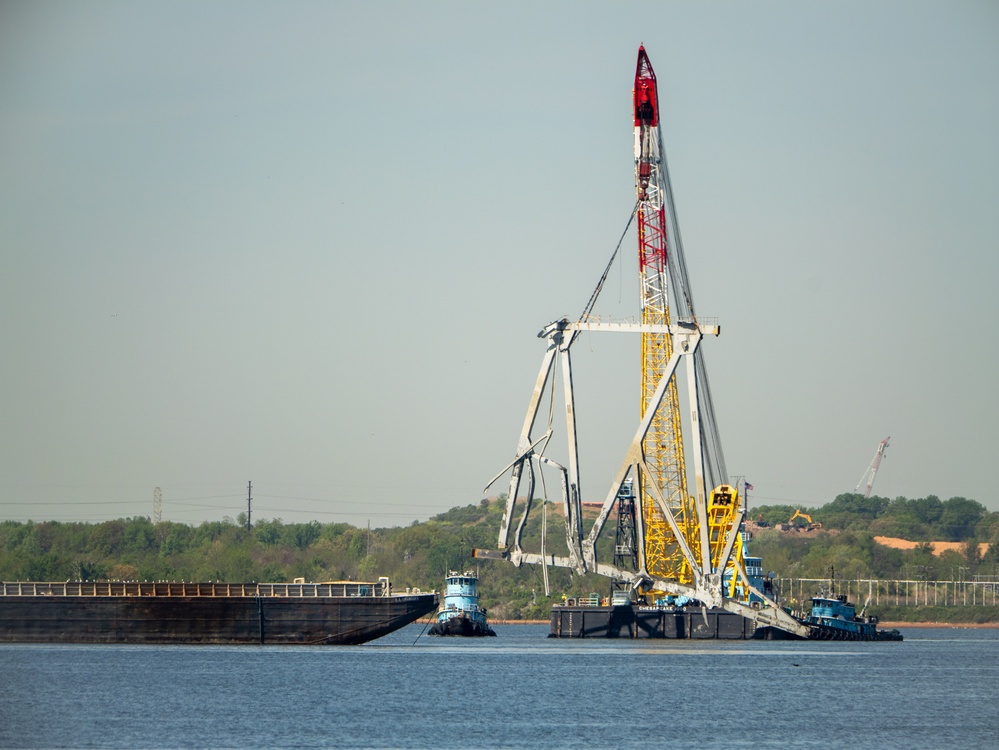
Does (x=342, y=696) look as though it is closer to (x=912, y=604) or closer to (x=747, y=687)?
(x=747, y=687)

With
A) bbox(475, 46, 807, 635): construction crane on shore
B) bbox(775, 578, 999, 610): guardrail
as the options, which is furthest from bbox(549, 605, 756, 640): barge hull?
bbox(775, 578, 999, 610): guardrail

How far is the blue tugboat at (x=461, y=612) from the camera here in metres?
105

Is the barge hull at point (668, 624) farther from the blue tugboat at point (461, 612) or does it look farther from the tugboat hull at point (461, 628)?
the blue tugboat at point (461, 612)

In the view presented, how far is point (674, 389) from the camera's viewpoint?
331ft

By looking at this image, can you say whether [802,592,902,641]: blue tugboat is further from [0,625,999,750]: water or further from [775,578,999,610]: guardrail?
[775,578,999,610]: guardrail

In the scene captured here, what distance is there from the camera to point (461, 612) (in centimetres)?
10525

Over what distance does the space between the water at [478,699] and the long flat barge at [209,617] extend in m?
1.00

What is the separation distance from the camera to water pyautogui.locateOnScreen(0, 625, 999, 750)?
4866 centimetres

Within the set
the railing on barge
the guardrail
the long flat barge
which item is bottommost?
the guardrail

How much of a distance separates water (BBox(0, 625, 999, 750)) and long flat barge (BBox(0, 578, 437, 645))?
1.00 m

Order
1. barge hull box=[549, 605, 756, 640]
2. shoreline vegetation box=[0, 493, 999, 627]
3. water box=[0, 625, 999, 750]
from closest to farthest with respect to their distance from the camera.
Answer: water box=[0, 625, 999, 750]
barge hull box=[549, 605, 756, 640]
shoreline vegetation box=[0, 493, 999, 627]

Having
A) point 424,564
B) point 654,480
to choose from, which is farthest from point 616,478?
point 424,564

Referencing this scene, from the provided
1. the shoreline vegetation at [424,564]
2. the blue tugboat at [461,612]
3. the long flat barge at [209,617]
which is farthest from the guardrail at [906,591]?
the long flat barge at [209,617]

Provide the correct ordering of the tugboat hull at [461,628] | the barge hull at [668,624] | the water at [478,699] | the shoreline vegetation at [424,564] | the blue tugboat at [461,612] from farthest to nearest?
1. the shoreline vegetation at [424,564]
2. the blue tugboat at [461,612]
3. the tugboat hull at [461,628]
4. the barge hull at [668,624]
5. the water at [478,699]
